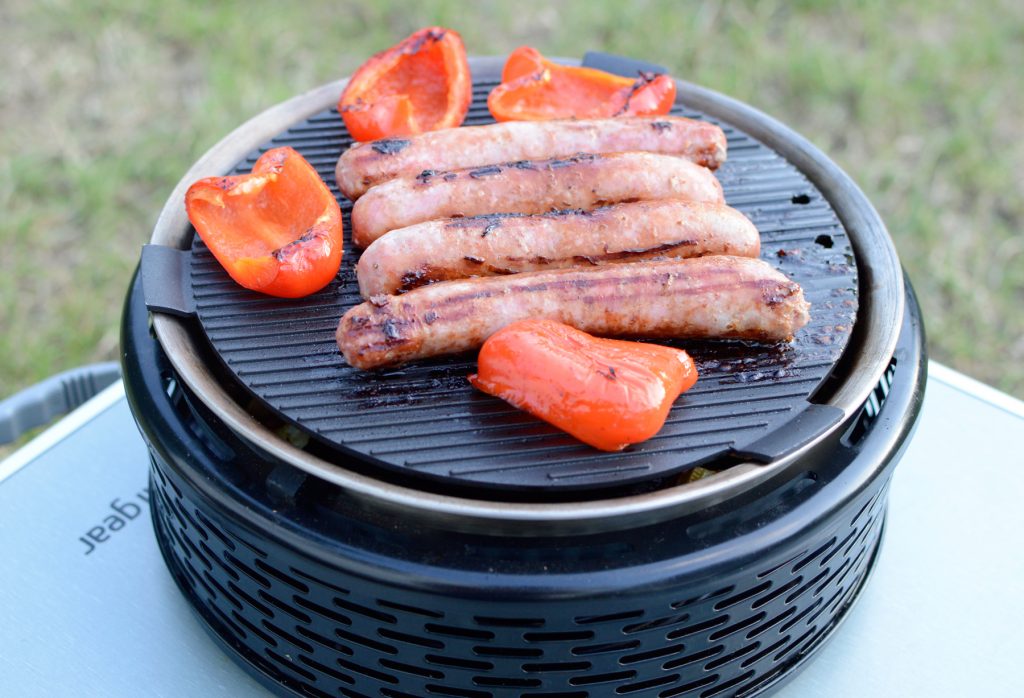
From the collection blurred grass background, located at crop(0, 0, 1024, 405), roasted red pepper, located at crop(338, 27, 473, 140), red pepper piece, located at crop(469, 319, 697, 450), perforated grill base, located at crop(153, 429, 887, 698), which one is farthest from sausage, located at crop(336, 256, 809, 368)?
blurred grass background, located at crop(0, 0, 1024, 405)

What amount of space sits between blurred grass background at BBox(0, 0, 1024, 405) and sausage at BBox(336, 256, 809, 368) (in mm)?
3070

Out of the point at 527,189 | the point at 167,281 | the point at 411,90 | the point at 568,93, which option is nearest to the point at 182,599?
the point at 167,281

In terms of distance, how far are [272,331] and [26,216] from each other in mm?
3520

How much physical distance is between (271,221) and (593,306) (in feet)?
3.09

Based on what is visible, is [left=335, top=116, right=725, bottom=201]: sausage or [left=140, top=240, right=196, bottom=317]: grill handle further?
[left=335, top=116, right=725, bottom=201]: sausage

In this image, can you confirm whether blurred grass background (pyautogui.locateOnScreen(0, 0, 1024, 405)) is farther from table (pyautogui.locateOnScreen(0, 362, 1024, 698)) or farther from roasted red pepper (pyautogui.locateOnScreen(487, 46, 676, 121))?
roasted red pepper (pyautogui.locateOnScreen(487, 46, 676, 121))

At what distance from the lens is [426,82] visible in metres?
3.04

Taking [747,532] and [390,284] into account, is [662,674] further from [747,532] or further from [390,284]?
[390,284]

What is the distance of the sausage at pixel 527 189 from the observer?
94.1 inches

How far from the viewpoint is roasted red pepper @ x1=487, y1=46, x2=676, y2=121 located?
116 inches

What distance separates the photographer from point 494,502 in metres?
1.95

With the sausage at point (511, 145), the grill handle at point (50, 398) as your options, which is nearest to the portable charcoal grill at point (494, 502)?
the sausage at point (511, 145)

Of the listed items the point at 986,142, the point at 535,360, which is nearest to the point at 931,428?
the point at 535,360

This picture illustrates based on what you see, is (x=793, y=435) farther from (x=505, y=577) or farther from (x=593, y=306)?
(x=505, y=577)
